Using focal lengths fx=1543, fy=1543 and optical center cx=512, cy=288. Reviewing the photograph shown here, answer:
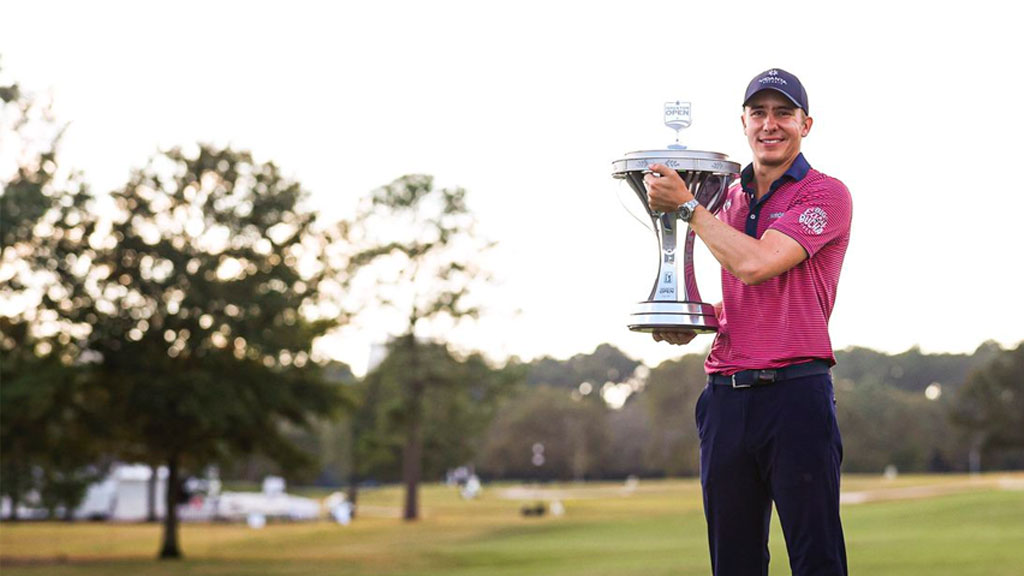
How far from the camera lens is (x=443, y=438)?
80062 mm

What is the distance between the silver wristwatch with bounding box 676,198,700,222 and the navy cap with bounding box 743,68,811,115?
1.22 ft

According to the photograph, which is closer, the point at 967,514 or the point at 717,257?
the point at 717,257

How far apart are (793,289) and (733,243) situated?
270 mm

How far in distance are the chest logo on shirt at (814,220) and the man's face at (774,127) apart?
0.69 ft

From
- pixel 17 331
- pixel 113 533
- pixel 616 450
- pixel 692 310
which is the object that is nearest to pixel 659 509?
pixel 113 533

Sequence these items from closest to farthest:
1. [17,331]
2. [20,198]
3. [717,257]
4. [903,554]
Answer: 1. [717,257]
2. [903,554]
3. [20,198]
4. [17,331]

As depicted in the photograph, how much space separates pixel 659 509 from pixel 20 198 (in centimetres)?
3991

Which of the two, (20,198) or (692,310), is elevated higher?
(20,198)

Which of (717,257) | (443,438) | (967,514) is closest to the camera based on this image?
(717,257)

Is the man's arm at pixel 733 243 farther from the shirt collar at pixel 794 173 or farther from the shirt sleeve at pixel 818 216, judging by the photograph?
the shirt collar at pixel 794 173

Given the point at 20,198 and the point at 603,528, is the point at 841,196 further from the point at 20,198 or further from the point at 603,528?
the point at 603,528

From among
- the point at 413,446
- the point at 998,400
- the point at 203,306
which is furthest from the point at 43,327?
the point at 998,400

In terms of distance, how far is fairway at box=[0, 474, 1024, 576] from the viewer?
104 feet

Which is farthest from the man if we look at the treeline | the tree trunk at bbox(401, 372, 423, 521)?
the treeline
